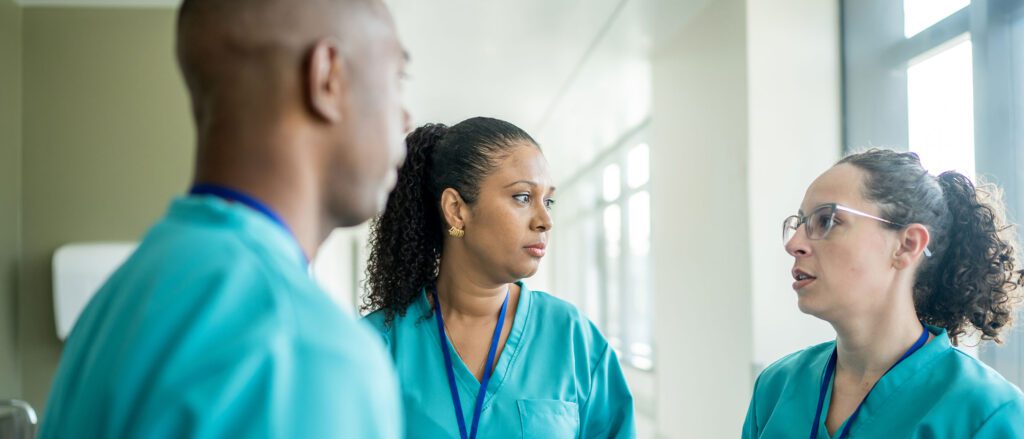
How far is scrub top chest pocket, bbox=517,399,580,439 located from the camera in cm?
198

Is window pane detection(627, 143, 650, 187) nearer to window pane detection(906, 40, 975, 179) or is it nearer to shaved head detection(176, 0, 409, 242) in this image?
window pane detection(906, 40, 975, 179)

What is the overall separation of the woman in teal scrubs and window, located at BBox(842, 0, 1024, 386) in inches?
55.7

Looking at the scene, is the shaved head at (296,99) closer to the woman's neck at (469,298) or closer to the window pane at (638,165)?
the woman's neck at (469,298)

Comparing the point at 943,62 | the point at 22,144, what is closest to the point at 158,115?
the point at 22,144

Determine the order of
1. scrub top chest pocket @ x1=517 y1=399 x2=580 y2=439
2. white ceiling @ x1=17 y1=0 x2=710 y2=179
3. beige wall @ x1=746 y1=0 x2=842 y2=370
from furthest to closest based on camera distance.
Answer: white ceiling @ x1=17 y1=0 x2=710 y2=179 → beige wall @ x1=746 y1=0 x2=842 y2=370 → scrub top chest pocket @ x1=517 y1=399 x2=580 y2=439

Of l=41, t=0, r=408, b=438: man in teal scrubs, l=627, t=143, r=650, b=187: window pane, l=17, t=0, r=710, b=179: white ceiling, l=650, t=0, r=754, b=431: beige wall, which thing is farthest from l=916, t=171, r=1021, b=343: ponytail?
l=627, t=143, r=650, b=187: window pane

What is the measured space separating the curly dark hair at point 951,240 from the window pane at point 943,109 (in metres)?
0.85

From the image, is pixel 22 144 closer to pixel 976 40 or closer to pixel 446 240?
pixel 446 240

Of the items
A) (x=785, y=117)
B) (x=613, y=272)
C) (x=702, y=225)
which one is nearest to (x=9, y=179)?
(x=702, y=225)

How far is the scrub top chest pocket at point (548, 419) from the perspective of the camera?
198cm

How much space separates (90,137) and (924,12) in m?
3.52

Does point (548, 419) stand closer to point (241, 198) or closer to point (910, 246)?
point (910, 246)

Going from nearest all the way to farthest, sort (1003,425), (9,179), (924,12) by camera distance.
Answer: (1003,425) < (924,12) < (9,179)

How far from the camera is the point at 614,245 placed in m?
9.48
